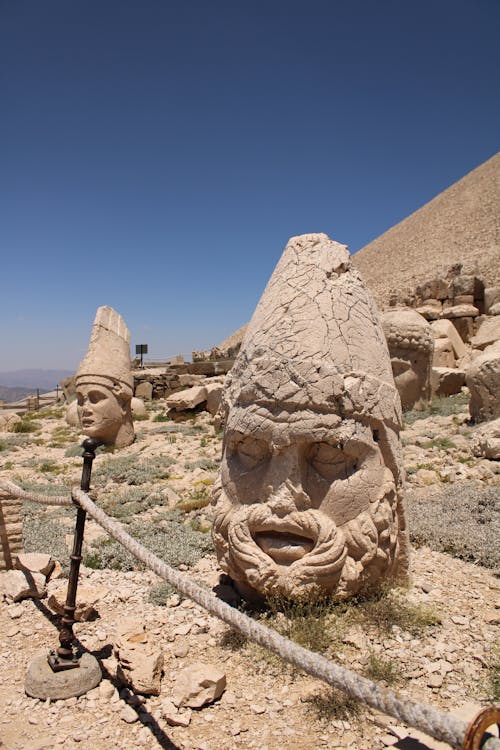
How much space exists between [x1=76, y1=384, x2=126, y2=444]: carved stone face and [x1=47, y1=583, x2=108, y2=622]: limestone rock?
5.84m

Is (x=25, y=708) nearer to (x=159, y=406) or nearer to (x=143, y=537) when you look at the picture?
(x=143, y=537)

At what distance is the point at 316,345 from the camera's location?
321 cm

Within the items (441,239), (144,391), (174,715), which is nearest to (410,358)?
(174,715)

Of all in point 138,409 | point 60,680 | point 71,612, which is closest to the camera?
point 60,680

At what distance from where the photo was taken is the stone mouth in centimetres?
306

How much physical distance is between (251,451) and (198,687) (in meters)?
1.30

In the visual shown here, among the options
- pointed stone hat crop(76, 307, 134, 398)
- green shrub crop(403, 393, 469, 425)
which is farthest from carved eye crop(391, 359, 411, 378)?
pointed stone hat crop(76, 307, 134, 398)

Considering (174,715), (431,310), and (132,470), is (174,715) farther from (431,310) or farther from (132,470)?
(431,310)

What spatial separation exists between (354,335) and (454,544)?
194 centimetres

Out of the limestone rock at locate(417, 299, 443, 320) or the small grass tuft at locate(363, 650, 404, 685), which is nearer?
the small grass tuft at locate(363, 650, 404, 685)

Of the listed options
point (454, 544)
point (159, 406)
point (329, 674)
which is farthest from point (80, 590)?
point (159, 406)

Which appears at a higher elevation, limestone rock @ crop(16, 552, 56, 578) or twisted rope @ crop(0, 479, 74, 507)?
twisted rope @ crop(0, 479, 74, 507)

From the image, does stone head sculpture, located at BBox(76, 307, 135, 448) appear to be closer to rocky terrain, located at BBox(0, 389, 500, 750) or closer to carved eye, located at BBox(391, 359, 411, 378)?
rocky terrain, located at BBox(0, 389, 500, 750)

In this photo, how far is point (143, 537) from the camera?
4805 mm
